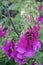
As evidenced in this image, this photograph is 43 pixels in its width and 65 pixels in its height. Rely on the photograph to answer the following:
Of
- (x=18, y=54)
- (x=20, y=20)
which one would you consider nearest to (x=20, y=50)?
(x=18, y=54)

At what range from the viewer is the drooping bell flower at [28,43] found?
71.0 inches

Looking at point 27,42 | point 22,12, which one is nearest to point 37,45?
point 27,42

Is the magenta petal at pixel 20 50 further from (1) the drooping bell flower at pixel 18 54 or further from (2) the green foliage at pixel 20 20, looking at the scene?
(2) the green foliage at pixel 20 20

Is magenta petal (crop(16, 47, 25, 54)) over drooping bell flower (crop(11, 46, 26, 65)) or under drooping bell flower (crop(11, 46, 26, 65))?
over

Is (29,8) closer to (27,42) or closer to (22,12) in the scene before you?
(22,12)

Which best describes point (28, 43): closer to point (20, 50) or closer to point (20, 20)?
point (20, 50)

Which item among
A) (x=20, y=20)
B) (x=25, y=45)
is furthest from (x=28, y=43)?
(x=20, y=20)

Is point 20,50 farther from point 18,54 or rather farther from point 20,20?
point 20,20

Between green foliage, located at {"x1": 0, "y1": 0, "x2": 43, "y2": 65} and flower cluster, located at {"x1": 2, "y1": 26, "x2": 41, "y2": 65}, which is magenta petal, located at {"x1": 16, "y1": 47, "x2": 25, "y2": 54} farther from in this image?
green foliage, located at {"x1": 0, "y1": 0, "x2": 43, "y2": 65}

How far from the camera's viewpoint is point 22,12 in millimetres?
1951

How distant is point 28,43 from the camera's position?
1.83m

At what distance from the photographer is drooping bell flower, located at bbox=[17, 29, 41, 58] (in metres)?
1.80

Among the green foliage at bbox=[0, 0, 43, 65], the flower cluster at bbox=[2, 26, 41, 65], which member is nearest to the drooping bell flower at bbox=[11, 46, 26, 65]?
the flower cluster at bbox=[2, 26, 41, 65]

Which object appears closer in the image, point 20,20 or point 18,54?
point 18,54
